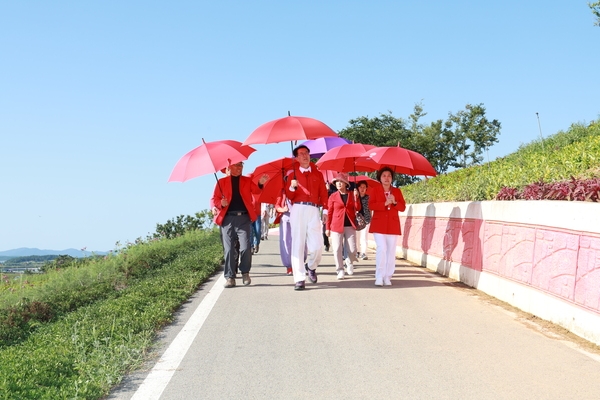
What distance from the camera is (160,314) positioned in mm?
8859

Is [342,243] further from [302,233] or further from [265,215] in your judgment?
[265,215]

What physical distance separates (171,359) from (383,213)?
6326 millimetres

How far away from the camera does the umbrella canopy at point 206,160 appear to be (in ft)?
35.9

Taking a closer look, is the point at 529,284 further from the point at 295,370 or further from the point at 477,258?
the point at 295,370

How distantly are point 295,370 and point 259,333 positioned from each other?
1.73 metres

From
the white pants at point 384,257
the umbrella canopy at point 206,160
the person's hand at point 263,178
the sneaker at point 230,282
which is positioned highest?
the umbrella canopy at point 206,160

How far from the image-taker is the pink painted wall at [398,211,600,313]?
7.48 m

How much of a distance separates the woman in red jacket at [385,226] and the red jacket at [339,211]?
1.12 m

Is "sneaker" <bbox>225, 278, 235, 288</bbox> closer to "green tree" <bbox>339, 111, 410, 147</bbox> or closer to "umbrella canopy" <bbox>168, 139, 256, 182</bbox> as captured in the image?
"umbrella canopy" <bbox>168, 139, 256, 182</bbox>

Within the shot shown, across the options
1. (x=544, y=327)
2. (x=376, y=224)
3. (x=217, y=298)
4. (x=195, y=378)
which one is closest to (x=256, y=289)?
(x=217, y=298)

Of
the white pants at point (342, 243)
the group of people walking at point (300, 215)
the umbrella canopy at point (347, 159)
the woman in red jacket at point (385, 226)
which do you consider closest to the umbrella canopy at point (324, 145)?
the umbrella canopy at point (347, 159)

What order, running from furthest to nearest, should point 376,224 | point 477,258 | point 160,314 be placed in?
point 376,224
point 477,258
point 160,314

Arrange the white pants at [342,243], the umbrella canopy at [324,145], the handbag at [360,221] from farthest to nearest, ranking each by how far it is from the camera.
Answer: the umbrella canopy at [324,145]
the handbag at [360,221]
the white pants at [342,243]

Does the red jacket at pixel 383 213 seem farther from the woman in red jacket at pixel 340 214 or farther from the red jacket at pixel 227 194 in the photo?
the red jacket at pixel 227 194
